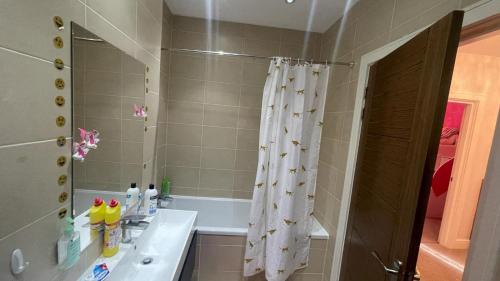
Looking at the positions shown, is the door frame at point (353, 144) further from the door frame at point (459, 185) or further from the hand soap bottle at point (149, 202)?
the door frame at point (459, 185)

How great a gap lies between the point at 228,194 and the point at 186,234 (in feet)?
3.91

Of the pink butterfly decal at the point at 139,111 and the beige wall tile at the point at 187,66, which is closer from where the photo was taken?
the pink butterfly decal at the point at 139,111

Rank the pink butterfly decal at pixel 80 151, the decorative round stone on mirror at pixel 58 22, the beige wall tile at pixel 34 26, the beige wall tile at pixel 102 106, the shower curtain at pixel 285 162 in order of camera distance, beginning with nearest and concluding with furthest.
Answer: the beige wall tile at pixel 34 26
the decorative round stone on mirror at pixel 58 22
the pink butterfly decal at pixel 80 151
the beige wall tile at pixel 102 106
the shower curtain at pixel 285 162

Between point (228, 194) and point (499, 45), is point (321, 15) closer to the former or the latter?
point (499, 45)

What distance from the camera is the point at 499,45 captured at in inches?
88.7

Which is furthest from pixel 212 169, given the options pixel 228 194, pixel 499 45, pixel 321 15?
pixel 499 45

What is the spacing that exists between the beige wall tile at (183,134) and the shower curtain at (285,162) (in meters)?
0.97

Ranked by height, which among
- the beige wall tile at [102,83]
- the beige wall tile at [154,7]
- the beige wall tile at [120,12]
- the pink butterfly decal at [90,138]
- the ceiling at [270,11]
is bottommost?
the pink butterfly decal at [90,138]

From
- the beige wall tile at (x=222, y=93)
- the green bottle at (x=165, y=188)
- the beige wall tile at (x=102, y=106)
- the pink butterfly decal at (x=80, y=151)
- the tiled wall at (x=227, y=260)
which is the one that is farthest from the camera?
the beige wall tile at (x=222, y=93)

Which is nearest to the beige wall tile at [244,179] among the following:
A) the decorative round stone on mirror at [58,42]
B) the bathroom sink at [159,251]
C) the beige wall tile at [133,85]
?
the bathroom sink at [159,251]

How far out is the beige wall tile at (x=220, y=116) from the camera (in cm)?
252

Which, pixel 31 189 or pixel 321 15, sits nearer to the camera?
pixel 31 189

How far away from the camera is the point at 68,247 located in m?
0.82

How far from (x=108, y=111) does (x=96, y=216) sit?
51 cm
